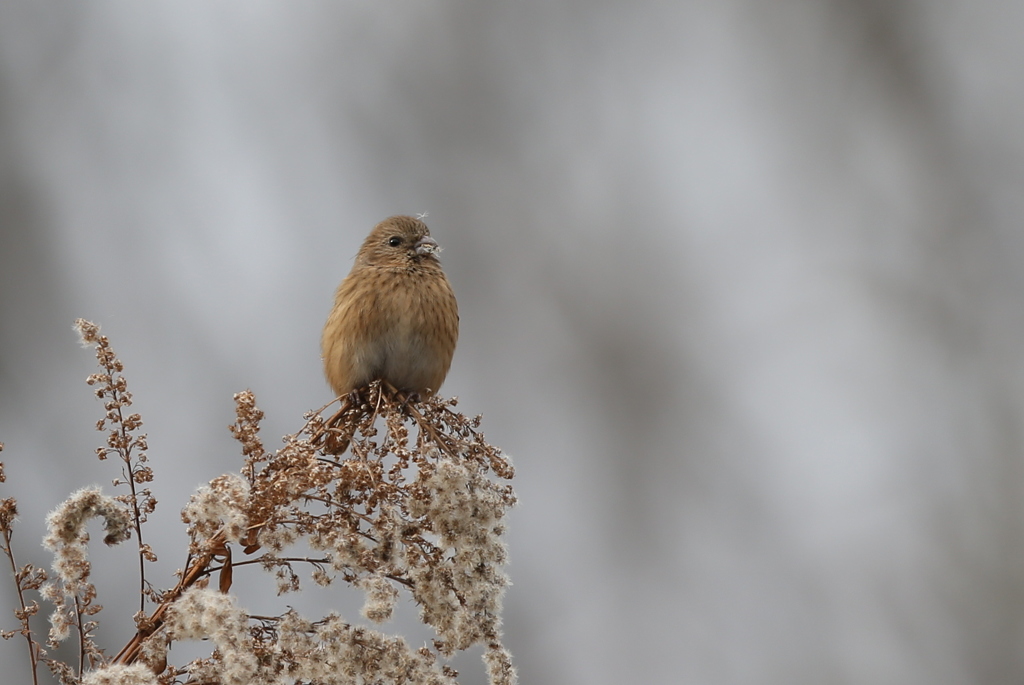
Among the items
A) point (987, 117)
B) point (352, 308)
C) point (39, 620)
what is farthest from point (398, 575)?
point (987, 117)

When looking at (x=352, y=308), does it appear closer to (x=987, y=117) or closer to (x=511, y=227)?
(x=511, y=227)

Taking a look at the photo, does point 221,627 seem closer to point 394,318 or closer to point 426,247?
point 394,318

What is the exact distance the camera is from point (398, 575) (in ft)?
5.22

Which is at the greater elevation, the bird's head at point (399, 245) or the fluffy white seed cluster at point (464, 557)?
the bird's head at point (399, 245)

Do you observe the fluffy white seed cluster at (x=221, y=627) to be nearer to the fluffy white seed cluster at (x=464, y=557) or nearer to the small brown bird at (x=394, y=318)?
the fluffy white seed cluster at (x=464, y=557)

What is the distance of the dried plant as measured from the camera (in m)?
1.43

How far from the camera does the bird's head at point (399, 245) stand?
10.5 ft

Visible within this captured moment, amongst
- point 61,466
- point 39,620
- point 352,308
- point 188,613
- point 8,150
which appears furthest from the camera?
point 8,150

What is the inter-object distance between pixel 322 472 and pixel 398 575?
0.21 m

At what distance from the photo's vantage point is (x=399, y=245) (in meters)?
3.25

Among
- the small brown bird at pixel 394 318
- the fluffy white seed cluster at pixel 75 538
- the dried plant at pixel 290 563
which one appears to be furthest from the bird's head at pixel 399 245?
the fluffy white seed cluster at pixel 75 538

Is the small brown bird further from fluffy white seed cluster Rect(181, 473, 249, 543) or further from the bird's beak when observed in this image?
fluffy white seed cluster Rect(181, 473, 249, 543)

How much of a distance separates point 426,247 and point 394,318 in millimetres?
348

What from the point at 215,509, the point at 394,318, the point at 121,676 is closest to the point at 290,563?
the point at 215,509
